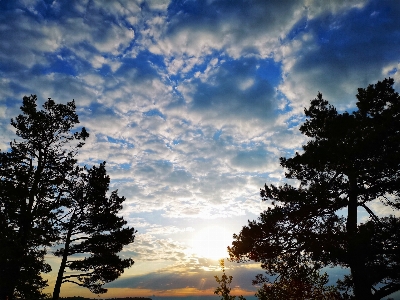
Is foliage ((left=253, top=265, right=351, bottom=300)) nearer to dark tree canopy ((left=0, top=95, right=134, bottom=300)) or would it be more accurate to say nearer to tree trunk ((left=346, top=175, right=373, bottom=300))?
tree trunk ((left=346, top=175, right=373, bottom=300))

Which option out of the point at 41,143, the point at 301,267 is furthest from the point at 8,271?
the point at 301,267

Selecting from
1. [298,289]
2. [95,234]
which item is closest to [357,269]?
[298,289]

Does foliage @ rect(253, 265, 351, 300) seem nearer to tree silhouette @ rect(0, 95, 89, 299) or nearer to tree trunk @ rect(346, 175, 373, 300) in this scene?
tree trunk @ rect(346, 175, 373, 300)

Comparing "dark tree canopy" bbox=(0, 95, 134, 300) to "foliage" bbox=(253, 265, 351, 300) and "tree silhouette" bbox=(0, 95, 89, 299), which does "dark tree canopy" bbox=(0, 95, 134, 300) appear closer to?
"tree silhouette" bbox=(0, 95, 89, 299)

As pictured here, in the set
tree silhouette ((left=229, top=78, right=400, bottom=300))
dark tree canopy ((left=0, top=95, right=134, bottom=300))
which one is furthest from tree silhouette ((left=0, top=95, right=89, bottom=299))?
tree silhouette ((left=229, top=78, right=400, bottom=300))

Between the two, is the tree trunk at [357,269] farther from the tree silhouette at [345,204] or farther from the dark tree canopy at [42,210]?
the dark tree canopy at [42,210]

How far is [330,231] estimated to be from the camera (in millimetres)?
13984

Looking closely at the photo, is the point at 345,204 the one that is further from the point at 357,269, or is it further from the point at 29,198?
the point at 29,198

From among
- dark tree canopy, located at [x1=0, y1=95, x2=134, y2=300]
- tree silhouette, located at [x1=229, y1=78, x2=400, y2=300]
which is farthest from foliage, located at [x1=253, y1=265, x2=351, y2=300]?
dark tree canopy, located at [x1=0, y1=95, x2=134, y2=300]

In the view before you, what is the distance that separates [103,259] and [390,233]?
17043 millimetres

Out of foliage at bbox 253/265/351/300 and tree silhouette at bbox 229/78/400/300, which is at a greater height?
tree silhouette at bbox 229/78/400/300

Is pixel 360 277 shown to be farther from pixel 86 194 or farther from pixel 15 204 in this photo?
pixel 15 204

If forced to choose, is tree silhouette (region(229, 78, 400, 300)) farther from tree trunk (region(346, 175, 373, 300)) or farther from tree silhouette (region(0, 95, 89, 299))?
tree silhouette (region(0, 95, 89, 299))

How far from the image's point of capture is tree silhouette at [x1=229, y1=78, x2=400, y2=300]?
12.5m
